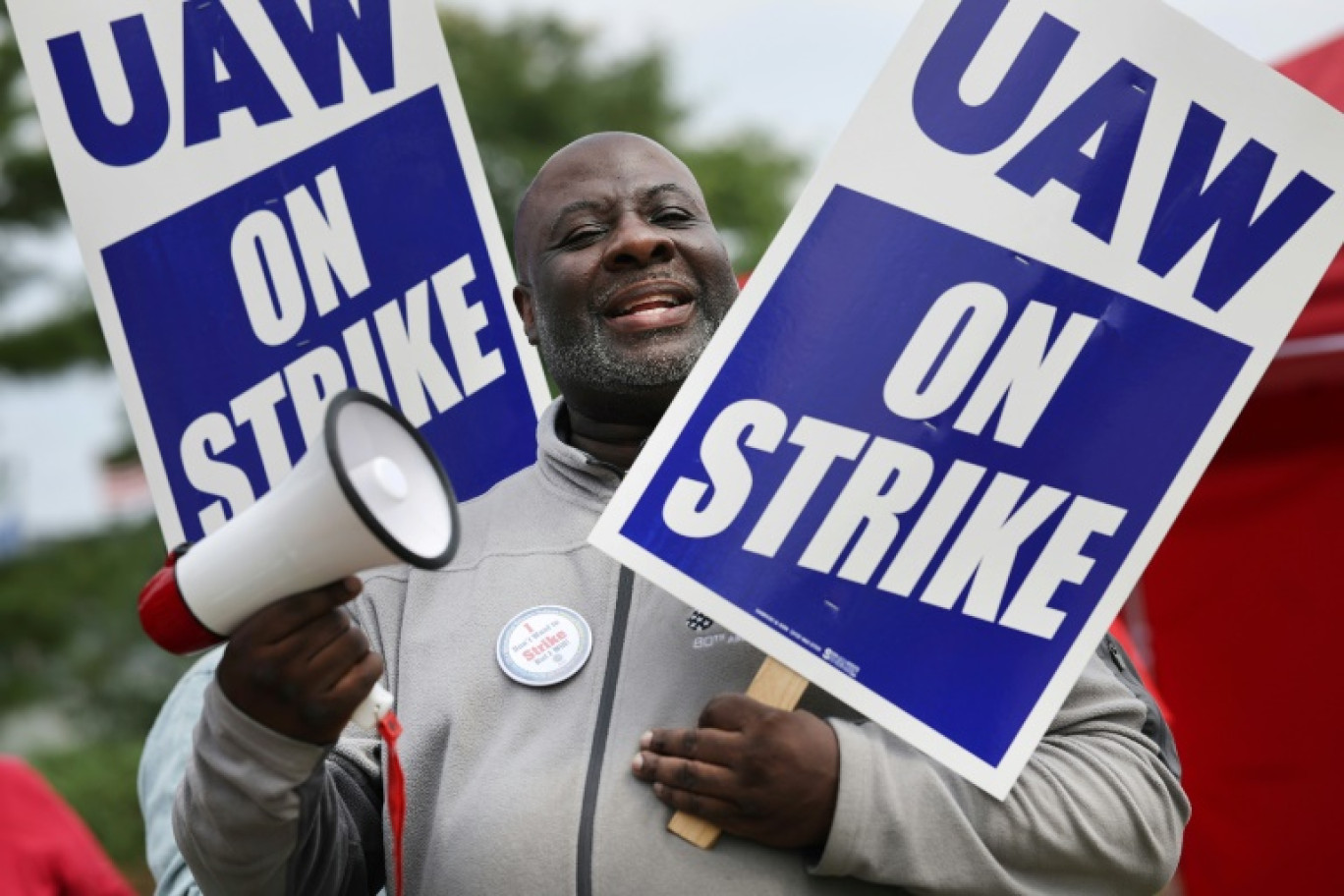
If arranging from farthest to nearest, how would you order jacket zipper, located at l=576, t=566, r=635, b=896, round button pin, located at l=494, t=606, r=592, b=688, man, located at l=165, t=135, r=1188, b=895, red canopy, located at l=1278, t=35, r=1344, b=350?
1. red canopy, located at l=1278, t=35, r=1344, b=350
2. round button pin, located at l=494, t=606, r=592, b=688
3. jacket zipper, located at l=576, t=566, r=635, b=896
4. man, located at l=165, t=135, r=1188, b=895

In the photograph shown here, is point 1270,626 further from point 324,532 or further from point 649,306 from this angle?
point 324,532

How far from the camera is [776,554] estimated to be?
2.08 m

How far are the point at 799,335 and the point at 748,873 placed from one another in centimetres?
62

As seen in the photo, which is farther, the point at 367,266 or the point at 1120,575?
the point at 367,266

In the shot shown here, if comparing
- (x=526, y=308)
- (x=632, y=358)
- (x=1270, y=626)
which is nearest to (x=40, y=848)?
(x=526, y=308)

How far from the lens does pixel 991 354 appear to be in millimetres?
2100

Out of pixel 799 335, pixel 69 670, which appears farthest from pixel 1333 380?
pixel 69 670

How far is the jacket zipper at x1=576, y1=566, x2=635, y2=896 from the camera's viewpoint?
1.99 metres

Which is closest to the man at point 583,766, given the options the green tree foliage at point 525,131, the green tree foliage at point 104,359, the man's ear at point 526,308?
the man's ear at point 526,308

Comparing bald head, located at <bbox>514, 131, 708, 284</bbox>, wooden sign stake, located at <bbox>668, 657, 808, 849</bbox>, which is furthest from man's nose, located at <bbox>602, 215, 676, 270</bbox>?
wooden sign stake, located at <bbox>668, 657, 808, 849</bbox>

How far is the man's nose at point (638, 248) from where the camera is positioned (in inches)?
96.7

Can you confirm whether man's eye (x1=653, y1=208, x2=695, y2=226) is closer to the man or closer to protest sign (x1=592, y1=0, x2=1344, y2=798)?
the man

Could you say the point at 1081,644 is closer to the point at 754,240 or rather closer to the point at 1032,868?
the point at 1032,868

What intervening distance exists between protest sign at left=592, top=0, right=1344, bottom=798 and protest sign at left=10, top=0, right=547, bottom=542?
87 cm
